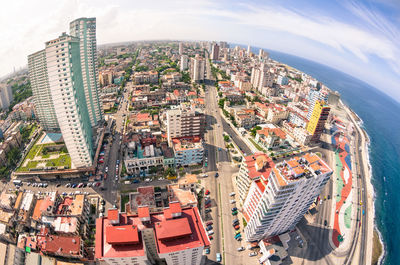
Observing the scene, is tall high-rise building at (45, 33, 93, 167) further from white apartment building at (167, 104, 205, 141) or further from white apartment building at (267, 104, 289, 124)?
white apartment building at (267, 104, 289, 124)

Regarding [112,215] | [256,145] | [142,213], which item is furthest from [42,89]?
[256,145]

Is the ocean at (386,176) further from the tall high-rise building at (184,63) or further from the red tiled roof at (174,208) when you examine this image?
the tall high-rise building at (184,63)

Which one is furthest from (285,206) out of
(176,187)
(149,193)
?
(149,193)

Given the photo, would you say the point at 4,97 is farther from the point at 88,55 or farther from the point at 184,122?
the point at 184,122

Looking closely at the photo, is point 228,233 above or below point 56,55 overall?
below

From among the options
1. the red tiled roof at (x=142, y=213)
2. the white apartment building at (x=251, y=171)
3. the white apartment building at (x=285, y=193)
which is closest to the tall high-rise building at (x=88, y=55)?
the red tiled roof at (x=142, y=213)

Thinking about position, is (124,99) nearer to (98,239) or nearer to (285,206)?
(98,239)
